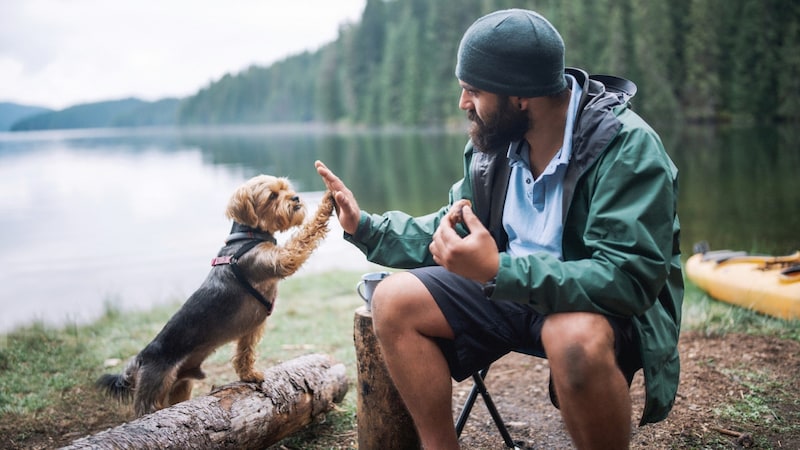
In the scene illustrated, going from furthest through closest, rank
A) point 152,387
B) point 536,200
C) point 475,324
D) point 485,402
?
point 152,387, point 485,402, point 536,200, point 475,324

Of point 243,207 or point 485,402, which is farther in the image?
point 243,207

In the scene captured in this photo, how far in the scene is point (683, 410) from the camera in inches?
150

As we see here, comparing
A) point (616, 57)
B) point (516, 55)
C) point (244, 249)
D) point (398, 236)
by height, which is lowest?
point (244, 249)

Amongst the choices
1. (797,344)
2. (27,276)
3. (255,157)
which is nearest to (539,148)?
(797,344)

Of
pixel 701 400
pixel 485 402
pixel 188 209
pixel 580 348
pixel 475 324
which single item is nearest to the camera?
pixel 580 348

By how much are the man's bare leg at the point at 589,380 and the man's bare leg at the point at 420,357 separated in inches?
21.4

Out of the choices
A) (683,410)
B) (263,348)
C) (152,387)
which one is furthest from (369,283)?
(263,348)

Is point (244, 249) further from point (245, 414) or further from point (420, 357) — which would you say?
point (420, 357)

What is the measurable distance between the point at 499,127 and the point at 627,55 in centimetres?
4620

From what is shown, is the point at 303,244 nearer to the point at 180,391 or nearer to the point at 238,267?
→ the point at 238,267

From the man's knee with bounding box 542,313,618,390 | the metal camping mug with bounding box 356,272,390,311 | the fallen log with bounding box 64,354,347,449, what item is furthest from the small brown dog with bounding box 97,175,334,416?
the man's knee with bounding box 542,313,618,390

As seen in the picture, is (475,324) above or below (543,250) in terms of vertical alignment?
below

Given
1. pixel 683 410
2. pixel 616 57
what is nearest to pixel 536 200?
pixel 683 410

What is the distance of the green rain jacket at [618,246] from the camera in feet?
7.82
